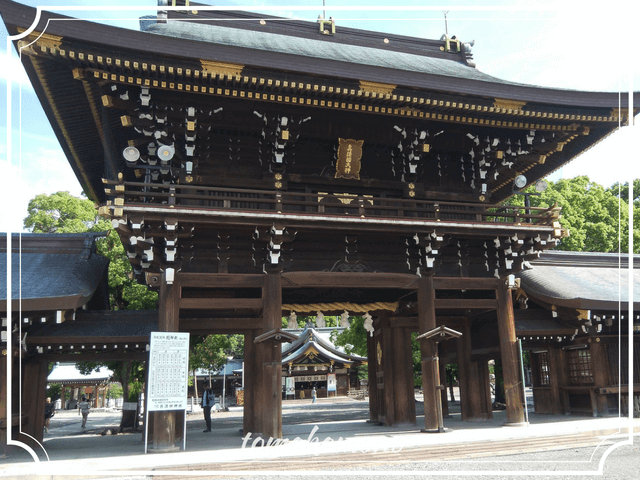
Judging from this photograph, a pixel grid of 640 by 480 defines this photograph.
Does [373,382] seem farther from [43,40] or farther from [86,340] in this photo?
[43,40]

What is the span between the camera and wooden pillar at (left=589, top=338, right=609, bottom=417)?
1612cm

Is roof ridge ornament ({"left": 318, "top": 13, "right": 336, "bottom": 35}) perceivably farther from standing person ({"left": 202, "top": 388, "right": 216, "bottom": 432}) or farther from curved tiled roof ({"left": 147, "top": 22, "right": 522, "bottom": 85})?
standing person ({"left": 202, "top": 388, "right": 216, "bottom": 432})

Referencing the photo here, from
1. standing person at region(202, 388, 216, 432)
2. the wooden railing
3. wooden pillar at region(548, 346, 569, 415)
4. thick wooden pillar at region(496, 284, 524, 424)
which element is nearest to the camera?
the wooden railing

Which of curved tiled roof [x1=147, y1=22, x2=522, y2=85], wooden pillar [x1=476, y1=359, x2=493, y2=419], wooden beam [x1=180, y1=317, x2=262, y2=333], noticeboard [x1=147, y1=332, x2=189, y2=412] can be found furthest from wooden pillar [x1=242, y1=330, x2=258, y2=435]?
curved tiled roof [x1=147, y1=22, x2=522, y2=85]

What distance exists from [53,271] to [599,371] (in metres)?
17.3

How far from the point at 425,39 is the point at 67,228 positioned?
2198 cm

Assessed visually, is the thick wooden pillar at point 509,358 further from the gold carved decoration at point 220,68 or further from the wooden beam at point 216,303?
the gold carved decoration at point 220,68

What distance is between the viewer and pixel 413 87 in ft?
41.1

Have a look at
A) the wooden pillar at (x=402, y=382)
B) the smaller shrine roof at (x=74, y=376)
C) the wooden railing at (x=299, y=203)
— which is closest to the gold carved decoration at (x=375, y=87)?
the wooden railing at (x=299, y=203)

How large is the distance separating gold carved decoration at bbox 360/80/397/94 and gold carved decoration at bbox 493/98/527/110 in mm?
2894

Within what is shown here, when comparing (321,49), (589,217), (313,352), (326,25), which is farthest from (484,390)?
(313,352)

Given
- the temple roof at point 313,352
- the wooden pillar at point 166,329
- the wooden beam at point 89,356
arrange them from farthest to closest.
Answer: the temple roof at point 313,352 → the wooden beam at point 89,356 → the wooden pillar at point 166,329

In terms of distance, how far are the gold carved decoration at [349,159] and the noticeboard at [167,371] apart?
625 centimetres

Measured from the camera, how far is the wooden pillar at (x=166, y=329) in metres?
11.4
